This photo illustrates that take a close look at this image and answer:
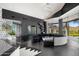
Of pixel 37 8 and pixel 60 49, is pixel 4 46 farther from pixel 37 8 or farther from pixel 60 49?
pixel 60 49

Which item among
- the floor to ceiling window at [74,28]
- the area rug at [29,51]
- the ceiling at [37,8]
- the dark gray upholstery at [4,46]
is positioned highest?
the ceiling at [37,8]

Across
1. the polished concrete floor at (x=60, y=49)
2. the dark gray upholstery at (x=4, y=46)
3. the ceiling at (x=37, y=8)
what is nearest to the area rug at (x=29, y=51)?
the polished concrete floor at (x=60, y=49)

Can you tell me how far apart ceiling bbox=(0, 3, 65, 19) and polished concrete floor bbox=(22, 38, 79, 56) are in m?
0.84

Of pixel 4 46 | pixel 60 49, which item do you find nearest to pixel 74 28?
pixel 60 49

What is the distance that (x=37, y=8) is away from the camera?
3.23m

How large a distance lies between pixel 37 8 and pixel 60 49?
1.37 metres

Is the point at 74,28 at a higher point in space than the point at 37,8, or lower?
lower

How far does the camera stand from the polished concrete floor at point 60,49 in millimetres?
3178

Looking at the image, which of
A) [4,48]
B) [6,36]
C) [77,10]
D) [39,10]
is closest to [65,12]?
[77,10]

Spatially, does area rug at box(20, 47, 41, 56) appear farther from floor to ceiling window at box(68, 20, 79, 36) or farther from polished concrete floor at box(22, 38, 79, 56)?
floor to ceiling window at box(68, 20, 79, 36)

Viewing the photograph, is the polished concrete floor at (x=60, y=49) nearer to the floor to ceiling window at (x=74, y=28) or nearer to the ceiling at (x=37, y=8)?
the floor to ceiling window at (x=74, y=28)

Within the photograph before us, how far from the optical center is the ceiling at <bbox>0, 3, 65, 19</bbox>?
312 centimetres

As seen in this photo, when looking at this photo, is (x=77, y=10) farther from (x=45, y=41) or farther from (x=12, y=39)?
(x=12, y=39)

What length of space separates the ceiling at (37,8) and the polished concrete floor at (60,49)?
2.76ft
